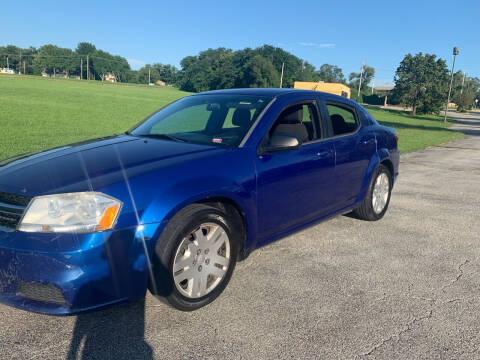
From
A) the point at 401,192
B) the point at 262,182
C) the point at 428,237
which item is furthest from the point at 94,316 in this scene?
the point at 401,192

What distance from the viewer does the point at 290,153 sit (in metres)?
3.67

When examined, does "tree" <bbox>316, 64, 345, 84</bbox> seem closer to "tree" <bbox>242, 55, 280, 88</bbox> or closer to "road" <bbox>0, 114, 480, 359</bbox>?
"tree" <bbox>242, 55, 280, 88</bbox>

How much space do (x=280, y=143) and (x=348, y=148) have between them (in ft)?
4.43

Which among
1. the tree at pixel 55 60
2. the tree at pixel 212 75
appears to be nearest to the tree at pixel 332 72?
the tree at pixel 212 75

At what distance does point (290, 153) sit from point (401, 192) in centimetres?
448

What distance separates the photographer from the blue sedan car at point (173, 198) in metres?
2.42

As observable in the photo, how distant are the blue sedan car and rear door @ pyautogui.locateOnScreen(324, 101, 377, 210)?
0.07 ft

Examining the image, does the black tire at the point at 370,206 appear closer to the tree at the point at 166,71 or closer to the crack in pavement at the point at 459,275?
the crack in pavement at the point at 459,275

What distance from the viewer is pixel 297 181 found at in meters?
3.73

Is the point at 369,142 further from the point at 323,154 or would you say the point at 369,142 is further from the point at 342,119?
the point at 323,154

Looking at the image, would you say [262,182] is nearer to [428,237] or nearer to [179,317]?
[179,317]

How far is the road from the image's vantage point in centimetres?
256

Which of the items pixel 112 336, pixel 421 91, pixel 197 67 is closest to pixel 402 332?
pixel 112 336

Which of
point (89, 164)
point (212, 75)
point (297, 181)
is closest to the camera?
point (89, 164)
